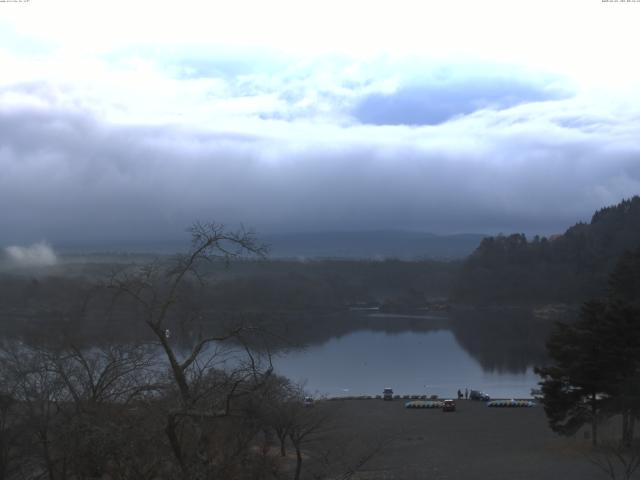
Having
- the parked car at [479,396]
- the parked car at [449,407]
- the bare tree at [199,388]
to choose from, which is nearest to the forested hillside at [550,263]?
the parked car at [479,396]

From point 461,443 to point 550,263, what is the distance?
370ft

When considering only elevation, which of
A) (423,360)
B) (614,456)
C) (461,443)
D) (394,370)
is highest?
(614,456)

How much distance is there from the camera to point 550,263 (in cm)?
13500

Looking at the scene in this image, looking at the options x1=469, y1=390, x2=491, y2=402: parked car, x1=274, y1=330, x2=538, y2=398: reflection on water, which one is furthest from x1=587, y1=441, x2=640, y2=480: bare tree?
x1=469, y1=390, x2=491, y2=402: parked car

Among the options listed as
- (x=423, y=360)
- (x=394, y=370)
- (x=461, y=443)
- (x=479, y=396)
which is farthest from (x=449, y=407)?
(x=423, y=360)

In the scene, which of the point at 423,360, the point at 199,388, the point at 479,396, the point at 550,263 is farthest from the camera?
the point at 550,263

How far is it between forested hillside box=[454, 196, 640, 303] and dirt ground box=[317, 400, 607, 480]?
8221 cm

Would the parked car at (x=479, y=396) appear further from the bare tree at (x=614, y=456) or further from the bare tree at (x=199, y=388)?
the bare tree at (x=199, y=388)

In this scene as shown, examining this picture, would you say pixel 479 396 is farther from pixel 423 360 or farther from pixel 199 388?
pixel 199 388

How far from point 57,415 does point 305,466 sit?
29.9ft

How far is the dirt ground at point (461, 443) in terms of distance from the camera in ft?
68.3

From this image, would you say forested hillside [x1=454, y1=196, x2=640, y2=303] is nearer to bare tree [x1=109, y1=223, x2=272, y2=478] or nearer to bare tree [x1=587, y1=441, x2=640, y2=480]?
bare tree [x1=587, y1=441, x2=640, y2=480]

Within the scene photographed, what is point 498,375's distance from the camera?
53.5 metres

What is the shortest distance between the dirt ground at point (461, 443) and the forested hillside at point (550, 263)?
8221cm
